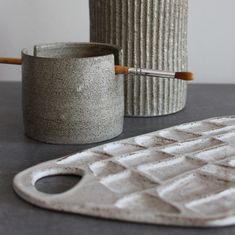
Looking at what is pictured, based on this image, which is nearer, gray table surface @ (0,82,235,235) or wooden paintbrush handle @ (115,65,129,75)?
gray table surface @ (0,82,235,235)

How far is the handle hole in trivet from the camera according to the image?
37cm

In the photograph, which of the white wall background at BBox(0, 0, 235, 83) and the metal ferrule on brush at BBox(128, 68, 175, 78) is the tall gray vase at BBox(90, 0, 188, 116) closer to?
the metal ferrule on brush at BBox(128, 68, 175, 78)

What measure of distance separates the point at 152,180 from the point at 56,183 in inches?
2.9

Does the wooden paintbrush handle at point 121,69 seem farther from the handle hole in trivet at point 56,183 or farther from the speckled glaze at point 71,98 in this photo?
the handle hole in trivet at point 56,183

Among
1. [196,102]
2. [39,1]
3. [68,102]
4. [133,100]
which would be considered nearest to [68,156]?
[68,102]

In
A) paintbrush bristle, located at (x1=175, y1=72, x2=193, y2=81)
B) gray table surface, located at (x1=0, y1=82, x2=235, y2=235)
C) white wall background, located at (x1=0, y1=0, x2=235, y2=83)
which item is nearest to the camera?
gray table surface, located at (x1=0, y1=82, x2=235, y2=235)

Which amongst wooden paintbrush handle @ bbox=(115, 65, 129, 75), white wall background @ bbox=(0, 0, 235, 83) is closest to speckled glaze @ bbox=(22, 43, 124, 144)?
wooden paintbrush handle @ bbox=(115, 65, 129, 75)

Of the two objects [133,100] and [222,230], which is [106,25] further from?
[222,230]

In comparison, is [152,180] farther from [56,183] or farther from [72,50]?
[72,50]

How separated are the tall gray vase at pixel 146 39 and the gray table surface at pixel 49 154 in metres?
0.02

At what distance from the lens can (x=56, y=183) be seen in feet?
1.26

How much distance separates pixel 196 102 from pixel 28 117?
24 cm

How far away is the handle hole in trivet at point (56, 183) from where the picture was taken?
37cm

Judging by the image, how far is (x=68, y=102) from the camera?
457 millimetres
